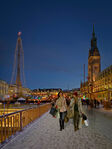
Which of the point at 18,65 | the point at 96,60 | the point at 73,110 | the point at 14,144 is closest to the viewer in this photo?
the point at 14,144

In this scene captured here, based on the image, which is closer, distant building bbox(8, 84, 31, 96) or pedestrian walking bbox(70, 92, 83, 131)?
pedestrian walking bbox(70, 92, 83, 131)

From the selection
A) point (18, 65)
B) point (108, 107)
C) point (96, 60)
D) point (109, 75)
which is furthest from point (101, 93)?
point (108, 107)

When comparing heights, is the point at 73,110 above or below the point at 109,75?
below

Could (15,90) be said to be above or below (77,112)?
above

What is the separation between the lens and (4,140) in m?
6.82

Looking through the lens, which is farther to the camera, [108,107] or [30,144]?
[108,107]

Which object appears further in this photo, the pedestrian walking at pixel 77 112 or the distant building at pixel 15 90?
the distant building at pixel 15 90

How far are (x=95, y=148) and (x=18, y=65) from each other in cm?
6663

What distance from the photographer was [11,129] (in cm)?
770

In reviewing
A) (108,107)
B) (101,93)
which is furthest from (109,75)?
(108,107)

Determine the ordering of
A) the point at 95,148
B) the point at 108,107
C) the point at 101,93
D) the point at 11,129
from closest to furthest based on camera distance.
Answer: the point at 95,148
the point at 11,129
the point at 108,107
the point at 101,93

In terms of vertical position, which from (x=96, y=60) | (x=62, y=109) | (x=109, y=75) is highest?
(x=96, y=60)

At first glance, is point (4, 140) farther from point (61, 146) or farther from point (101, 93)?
point (101, 93)

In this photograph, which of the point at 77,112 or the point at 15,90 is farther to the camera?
the point at 15,90
